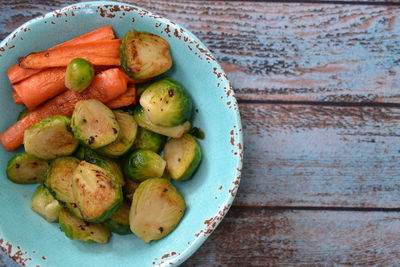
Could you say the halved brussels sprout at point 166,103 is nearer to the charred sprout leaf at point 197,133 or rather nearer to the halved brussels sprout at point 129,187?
the charred sprout leaf at point 197,133

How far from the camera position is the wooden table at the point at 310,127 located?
162 centimetres

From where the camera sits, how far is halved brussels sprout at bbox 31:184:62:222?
142 cm

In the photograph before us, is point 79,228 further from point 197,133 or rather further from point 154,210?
point 197,133

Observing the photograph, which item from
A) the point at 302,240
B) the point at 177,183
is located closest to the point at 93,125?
the point at 177,183

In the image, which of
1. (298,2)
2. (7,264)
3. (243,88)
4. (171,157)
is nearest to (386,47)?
(298,2)

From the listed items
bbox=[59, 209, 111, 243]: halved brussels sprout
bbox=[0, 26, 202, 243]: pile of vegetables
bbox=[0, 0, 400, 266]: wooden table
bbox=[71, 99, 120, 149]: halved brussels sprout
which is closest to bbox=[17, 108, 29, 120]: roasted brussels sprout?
bbox=[0, 26, 202, 243]: pile of vegetables

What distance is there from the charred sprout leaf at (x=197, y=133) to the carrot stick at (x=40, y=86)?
0.42 metres

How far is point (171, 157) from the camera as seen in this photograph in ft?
4.73

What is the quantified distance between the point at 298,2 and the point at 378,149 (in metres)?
0.61

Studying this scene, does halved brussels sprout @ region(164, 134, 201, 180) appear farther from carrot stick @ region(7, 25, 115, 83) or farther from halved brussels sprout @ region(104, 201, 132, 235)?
carrot stick @ region(7, 25, 115, 83)

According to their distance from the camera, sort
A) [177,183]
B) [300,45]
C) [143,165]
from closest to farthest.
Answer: [143,165], [177,183], [300,45]

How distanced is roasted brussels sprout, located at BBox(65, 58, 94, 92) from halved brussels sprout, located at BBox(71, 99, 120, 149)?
0.05m

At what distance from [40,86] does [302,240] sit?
3.44ft

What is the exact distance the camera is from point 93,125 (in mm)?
1314
